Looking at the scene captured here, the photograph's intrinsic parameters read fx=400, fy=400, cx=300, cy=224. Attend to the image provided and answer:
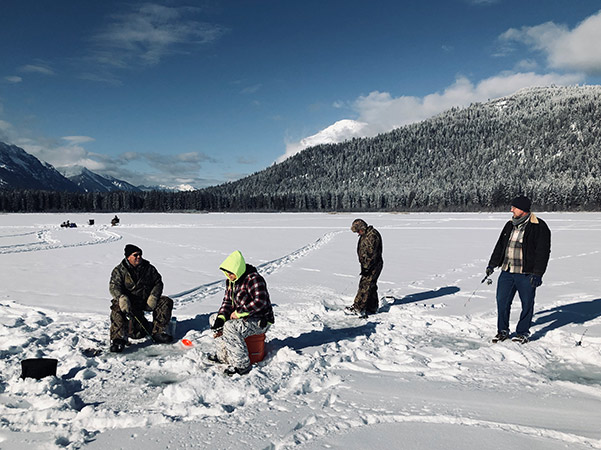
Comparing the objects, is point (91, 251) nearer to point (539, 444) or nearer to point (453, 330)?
point (453, 330)

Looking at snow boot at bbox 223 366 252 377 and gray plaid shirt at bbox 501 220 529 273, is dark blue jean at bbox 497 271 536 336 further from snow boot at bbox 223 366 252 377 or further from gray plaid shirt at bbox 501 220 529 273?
snow boot at bbox 223 366 252 377

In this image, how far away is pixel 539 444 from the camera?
10.1 feet

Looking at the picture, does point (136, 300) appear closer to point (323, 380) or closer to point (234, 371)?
point (234, 371)

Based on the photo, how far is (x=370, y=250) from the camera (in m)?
7.21

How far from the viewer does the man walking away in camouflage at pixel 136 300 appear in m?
5.36

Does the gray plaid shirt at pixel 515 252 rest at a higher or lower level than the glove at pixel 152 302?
higher

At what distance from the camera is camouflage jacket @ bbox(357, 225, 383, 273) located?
7.19 meters

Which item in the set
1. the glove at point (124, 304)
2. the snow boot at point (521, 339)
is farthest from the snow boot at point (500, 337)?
the glove at point (124, 304)

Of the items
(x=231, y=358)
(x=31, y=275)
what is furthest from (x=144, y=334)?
(x=31, y=275)

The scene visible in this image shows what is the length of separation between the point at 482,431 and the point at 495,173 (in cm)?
18293

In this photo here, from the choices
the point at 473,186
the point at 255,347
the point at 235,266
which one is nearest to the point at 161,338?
the point at 255,347

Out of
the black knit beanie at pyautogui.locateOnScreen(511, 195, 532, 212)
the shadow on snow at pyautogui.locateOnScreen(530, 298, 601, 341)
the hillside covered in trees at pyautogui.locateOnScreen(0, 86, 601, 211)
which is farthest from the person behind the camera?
the hillside covered in trees at pyautogui.locateOnScreen(0, 86, 601, 211)

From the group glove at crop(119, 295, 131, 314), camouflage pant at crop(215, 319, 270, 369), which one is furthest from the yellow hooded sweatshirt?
glove at crop(119, 295, 131, 314)

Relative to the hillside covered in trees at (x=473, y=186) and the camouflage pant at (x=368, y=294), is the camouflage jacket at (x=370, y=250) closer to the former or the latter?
the camouflage pant at (x=368, y=294)
